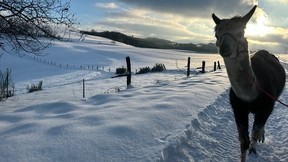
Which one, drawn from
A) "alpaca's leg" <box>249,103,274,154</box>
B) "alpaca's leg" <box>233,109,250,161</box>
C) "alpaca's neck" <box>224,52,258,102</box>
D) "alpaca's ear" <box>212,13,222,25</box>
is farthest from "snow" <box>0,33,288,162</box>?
"alpaca's ear" <box>212,13,222,25</box>

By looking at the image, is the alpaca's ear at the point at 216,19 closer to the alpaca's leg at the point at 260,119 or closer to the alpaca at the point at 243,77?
the alpaca at the point at 243,77

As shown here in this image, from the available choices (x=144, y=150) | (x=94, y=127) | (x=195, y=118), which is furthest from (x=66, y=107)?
(x=144, y=150)

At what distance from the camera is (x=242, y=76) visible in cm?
496

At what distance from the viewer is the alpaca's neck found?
4.81 m

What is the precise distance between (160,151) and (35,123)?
7.63ft

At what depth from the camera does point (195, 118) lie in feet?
24.3

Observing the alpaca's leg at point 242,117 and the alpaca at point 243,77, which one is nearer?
the alpaca at point 243,77

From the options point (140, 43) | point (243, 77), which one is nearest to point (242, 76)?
point (243, 77)

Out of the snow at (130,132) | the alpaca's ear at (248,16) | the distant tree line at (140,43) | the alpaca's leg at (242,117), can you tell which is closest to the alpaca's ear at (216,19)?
the alpaca's ear at (248,16)

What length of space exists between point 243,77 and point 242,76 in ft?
0.08

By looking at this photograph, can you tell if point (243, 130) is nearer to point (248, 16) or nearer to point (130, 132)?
point (130, 132)

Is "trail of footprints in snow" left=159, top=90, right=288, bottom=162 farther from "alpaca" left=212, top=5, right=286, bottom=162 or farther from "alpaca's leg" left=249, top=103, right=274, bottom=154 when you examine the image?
"alpaca's leg" left=249, top=103, right=274, bottom=154

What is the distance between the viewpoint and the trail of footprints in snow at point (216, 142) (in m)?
5.50

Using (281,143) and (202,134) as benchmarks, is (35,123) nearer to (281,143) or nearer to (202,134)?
(202,134)
